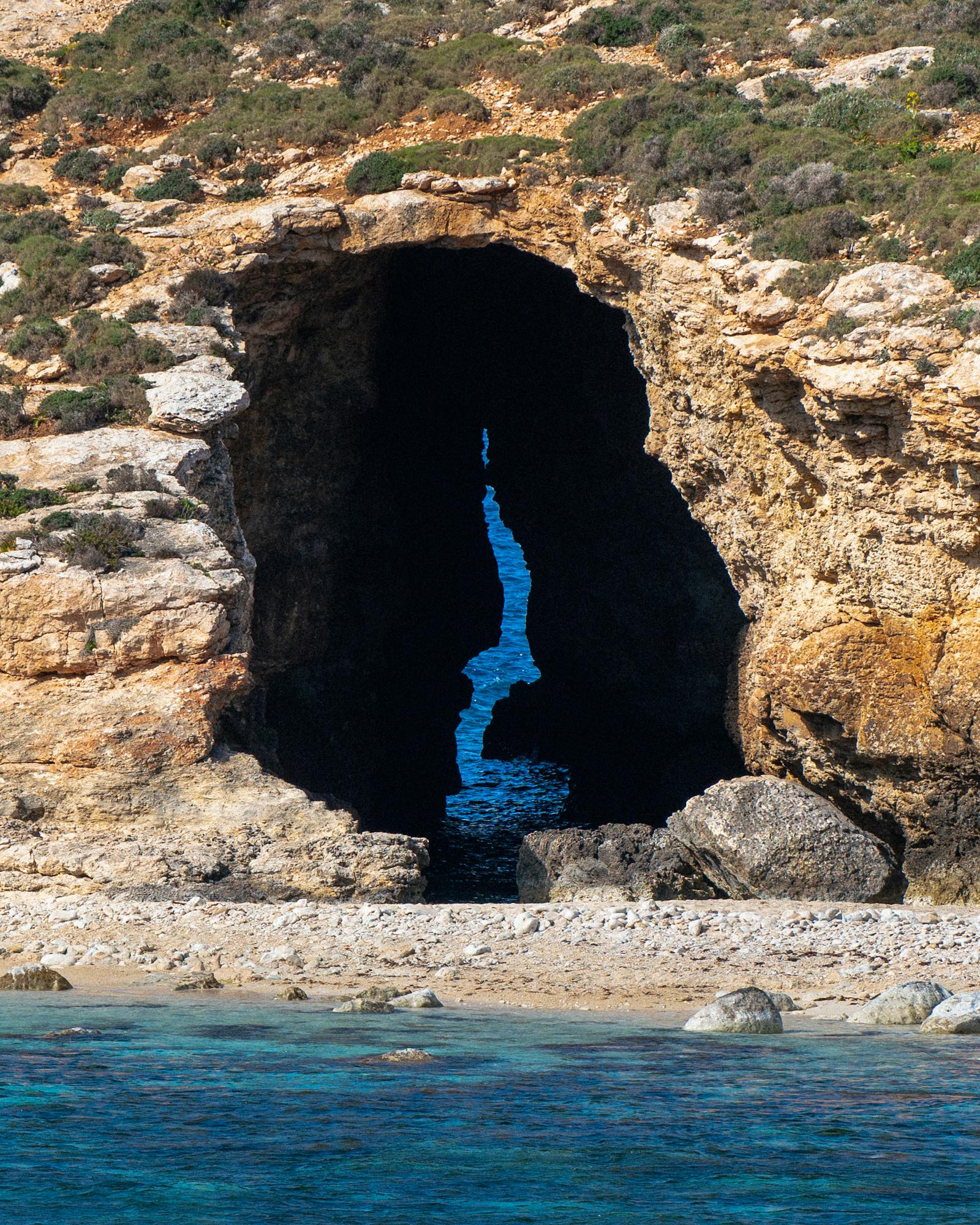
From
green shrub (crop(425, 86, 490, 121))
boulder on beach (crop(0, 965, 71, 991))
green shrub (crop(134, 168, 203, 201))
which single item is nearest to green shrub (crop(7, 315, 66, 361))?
green shrub (crop(134, 168, 203, 201))

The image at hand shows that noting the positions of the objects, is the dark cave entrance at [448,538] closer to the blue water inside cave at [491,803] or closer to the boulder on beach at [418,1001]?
the blue water inside cave at [491,803]

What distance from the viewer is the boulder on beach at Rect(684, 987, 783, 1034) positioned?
43.6 feet

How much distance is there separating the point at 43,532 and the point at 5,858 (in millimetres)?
5296

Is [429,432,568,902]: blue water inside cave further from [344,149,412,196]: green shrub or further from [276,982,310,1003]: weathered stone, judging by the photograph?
[344,149,412,196]: green shrub

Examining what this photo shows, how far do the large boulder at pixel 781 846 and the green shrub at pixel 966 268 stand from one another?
9122 millimetres

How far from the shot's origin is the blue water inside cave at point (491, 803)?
1265 inches

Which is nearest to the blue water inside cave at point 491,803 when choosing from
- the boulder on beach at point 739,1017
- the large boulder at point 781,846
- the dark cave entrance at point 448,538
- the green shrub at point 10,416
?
the dark cave entrance at point 448,538

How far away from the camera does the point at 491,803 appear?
44.1m

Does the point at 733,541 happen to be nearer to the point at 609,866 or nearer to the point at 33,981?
the point at 609,866

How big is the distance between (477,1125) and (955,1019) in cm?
546

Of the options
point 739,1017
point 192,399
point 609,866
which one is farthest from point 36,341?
point 739,1017

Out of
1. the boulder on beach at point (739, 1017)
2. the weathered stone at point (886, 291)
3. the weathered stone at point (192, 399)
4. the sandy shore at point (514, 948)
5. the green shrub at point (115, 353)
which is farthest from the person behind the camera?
the green shrub at point (115, 353)

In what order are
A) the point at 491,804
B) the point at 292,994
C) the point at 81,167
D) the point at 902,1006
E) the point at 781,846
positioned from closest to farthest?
the point at 902,1006 < the point at 292,994 < the point at 781,846 < the point at 81,167 < the point at 491,804

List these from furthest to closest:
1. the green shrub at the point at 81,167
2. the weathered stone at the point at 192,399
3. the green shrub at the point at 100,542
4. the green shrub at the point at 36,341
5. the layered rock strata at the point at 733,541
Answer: the green shrub at the point at 81,167
the green shrub at the point at 36,341
the weathered stone at the point at 192,399
the green shrub at the point at 100,542
the layered rock strata at the point at 733,541
